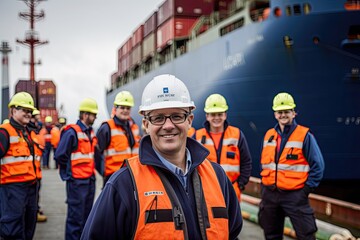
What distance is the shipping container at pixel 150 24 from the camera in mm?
21952

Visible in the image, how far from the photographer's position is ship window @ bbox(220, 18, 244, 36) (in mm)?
13965

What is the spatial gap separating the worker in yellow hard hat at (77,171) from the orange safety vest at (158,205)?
11.0 feet

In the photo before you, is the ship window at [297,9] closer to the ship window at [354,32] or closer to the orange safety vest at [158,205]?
the ship window at [354,32]

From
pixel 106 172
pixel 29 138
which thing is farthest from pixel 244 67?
pixel 29 138

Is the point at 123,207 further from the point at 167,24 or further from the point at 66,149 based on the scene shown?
the point at 167,24

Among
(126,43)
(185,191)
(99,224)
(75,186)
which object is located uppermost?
(126,43)

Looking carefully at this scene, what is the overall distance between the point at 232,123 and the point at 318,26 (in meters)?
4.02

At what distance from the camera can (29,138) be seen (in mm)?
4719

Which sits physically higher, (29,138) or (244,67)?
(244,67)

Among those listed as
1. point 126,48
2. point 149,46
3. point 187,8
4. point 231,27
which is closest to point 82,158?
point 231,27

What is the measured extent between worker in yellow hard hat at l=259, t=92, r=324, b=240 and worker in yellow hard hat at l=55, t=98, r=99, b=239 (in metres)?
2.19

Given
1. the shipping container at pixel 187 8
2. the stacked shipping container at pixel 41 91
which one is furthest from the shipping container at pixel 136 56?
the stacked shipping container at pixel 41 91

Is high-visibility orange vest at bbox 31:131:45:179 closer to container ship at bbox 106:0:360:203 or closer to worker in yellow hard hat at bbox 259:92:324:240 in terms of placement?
worker in yellow hard hat at bbox 259:92:324:240

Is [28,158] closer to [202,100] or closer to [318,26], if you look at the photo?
[318,26]
